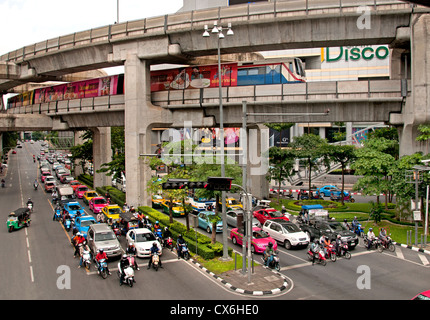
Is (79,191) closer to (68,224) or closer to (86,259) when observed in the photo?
(68,224)

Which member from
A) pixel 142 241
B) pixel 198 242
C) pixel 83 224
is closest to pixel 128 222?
pixel 83 224

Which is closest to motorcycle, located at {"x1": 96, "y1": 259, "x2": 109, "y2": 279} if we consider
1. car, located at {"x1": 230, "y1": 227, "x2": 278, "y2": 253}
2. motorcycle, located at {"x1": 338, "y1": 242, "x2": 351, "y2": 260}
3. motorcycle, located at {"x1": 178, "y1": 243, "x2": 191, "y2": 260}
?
motorcycle, located at {"x1": 178, "y1": 243, "x2": 191, "y2": 260}

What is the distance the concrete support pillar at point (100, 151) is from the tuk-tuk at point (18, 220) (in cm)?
2080

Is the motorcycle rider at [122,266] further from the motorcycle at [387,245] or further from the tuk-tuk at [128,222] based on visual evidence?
the motorcycle at [387,245]

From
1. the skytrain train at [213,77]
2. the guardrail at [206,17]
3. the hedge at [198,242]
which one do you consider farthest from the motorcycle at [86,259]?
the guardrail at [206,17]

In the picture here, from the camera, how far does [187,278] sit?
18.0m

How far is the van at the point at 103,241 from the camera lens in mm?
20422

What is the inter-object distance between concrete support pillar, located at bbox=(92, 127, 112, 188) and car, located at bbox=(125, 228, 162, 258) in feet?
96.8

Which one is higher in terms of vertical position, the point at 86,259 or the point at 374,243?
the point at 86,259

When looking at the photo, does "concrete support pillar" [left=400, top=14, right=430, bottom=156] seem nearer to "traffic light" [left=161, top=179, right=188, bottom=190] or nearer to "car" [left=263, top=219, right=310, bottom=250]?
"car" [left=263, top=219, right=310, bottom=250]

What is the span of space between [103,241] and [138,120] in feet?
47.2

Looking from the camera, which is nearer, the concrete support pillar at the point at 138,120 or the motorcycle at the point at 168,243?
the motorcycle at the point at 168,243

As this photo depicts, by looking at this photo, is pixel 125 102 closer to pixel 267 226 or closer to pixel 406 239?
pixel 267 226

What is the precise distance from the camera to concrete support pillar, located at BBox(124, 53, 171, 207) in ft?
108
